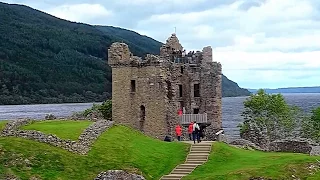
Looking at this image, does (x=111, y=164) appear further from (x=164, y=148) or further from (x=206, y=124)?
(x=206, y=124)

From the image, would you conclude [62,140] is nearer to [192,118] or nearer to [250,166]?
[250,166]

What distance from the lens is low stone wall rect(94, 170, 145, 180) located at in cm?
3822

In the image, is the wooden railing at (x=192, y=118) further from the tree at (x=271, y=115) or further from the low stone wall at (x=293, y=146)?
the tree at (x=271, y=115)

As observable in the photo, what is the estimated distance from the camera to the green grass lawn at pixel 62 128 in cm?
4584

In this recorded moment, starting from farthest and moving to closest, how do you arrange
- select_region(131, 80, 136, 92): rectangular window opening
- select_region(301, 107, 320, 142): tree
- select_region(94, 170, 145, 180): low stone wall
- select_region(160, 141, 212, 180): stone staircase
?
select_region(301, 107, 320, 142): tree, select_region(131, 80, 136, 92): rectangular window opening, select_region(160, 141, 212, 180): stone staircase, select_region(94, 170, 145, 180): low stone wall

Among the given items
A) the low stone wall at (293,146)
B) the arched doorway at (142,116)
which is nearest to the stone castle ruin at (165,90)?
the arched doorway at (142,116)

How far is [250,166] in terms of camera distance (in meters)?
42.6

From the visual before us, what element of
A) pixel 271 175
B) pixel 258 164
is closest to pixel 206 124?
pixel 258 164

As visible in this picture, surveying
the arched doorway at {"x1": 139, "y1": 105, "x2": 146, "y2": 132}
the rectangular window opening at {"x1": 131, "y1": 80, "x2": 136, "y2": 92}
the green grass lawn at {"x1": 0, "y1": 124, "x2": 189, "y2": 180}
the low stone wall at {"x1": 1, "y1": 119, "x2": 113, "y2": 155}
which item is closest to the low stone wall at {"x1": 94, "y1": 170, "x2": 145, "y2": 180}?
the green grass lawn at {"x1": 0, "y1": 124, "x2": 189, "y2": 180}

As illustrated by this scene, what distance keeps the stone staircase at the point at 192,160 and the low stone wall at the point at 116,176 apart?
3.53 metres

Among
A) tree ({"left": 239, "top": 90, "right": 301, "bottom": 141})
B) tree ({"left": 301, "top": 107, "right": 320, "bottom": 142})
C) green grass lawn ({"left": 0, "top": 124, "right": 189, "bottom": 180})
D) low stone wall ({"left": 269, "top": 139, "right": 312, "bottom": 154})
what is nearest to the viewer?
green grass lawn ({"left": 0, "top": 124, "right": 189, "bottom": 180})

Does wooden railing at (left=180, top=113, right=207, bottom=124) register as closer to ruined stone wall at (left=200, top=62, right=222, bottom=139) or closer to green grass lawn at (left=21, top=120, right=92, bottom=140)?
ruined stone wall at (left=200, top=62, right=222, bottom=139)

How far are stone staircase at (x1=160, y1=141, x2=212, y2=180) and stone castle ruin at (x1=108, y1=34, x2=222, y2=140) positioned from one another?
20606mm

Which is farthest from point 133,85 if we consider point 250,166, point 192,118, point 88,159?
point 250,166
